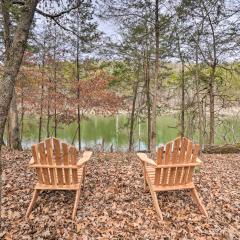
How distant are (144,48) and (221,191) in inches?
Result: 357

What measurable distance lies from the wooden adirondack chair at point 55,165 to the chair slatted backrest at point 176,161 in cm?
114

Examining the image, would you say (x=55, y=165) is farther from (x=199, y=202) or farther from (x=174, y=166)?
(x=199, y=202)

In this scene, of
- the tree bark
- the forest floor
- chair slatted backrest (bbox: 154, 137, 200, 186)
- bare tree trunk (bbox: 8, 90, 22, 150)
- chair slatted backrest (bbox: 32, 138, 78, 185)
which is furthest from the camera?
bare tree trunk (bbox: 8, 90, 22, 150)

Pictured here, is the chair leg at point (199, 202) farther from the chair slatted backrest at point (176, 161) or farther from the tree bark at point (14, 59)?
the tree bark at point (14, 59)

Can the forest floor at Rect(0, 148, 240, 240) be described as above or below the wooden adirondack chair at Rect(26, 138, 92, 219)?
below

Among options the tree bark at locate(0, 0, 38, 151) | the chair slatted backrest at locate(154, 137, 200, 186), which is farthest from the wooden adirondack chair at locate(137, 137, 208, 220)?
Answer: the tree bark at locate(0, 0, 38, 151)

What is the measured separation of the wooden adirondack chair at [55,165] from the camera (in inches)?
139

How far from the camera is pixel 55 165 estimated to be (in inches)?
140

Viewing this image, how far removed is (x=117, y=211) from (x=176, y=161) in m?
1.10

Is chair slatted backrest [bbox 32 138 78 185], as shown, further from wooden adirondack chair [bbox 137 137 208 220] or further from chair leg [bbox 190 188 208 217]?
chair leg [bbox 190 188 208 217]

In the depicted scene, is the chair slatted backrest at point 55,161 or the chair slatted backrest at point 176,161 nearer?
the chair slatted backrest at point 55,161

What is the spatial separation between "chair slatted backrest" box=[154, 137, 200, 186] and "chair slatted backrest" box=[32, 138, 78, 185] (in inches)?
47.0

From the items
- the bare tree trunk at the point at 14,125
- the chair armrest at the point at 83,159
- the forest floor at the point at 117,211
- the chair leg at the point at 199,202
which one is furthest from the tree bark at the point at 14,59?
the bare tree trunk at the point at 14,125

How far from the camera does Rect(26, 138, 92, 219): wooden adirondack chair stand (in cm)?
353
